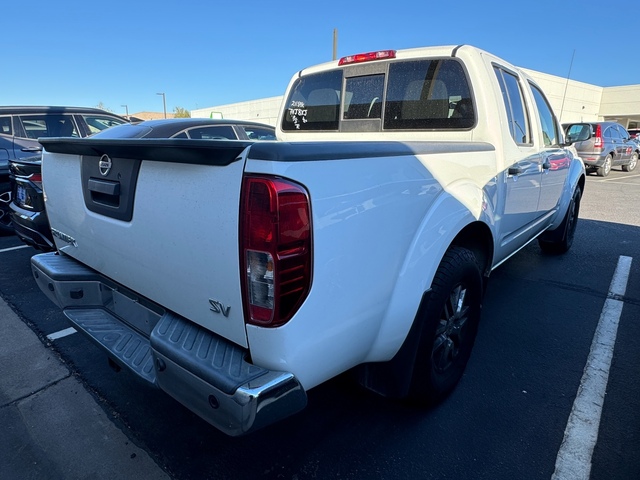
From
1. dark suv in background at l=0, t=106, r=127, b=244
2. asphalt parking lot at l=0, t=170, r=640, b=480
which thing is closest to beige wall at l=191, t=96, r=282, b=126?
dark suv in background at l=0, t=106, r=127, b=244

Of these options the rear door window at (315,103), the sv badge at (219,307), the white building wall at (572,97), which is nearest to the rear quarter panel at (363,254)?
the sv badge at (219,307)

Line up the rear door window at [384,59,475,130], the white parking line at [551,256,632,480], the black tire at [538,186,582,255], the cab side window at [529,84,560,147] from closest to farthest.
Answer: the white parking line at [551,256,632,480] → the rear door window at [384,59,475,130] → the cab side window at [529,84,560,147] → the black tire at [538,186,582,255]

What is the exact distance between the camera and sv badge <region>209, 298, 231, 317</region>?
1500 mm

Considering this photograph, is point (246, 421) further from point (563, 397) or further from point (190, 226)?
point (563, 397)

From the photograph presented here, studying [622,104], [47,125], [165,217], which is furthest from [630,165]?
[622,104]

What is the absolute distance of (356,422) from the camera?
227cm

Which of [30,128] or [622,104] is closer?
[30,128]

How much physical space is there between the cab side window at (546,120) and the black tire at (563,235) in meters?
1.10

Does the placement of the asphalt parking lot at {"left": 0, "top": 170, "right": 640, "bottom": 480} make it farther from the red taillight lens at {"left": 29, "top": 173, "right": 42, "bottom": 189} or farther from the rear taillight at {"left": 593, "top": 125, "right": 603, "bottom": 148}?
the rear taillight at {"left": 593, "top": 125, "right": 603, "bottom": 148}

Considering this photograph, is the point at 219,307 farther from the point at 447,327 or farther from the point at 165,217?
the point at 447,327

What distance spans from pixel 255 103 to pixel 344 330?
40006mm

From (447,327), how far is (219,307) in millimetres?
1415

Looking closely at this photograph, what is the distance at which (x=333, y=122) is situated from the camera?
3576mm

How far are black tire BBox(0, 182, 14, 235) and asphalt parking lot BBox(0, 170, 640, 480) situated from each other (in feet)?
11.3
